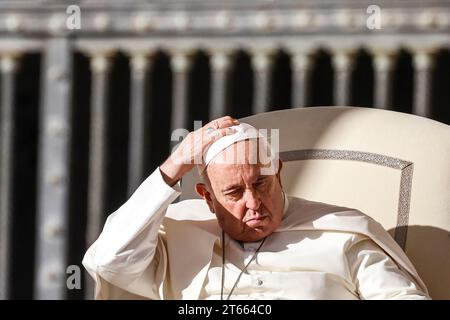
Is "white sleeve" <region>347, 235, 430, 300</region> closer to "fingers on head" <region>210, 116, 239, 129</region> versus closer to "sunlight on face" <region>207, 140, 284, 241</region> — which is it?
"sunlight on face" <region>207, 140, 284, 241</region>

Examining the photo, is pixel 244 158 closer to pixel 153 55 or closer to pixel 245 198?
pixel 245 198

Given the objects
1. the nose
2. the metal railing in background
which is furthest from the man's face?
the metal railing in background

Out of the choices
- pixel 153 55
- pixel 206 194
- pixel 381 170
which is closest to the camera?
pixel 206 194

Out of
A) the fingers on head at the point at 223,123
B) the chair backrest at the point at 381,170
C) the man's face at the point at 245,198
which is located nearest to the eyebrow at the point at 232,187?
the man's face at the point at 245,198

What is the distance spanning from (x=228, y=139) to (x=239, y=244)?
246mm

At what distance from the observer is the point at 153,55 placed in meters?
4.98

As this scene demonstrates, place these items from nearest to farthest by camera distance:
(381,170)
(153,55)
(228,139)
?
Answer: (228,139)
(381,170)
(153,55)

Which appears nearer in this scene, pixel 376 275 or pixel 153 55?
pixel 376 275

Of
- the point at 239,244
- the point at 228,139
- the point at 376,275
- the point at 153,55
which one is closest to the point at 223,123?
the point at 228,139

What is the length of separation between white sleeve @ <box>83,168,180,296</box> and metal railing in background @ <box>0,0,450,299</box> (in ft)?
7.53

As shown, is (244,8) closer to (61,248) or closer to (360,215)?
(61,248)

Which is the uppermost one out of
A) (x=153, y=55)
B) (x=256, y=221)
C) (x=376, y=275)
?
(x=153, y=55)

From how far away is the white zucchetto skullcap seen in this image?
253 centimetres
